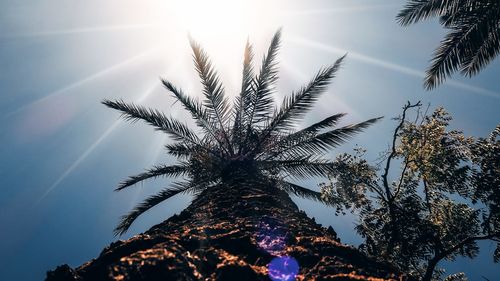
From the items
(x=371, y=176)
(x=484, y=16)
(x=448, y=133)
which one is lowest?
(x=371, y=176)

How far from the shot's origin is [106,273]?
66.6 inches

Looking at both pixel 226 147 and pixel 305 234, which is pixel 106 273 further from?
pixel 226 147

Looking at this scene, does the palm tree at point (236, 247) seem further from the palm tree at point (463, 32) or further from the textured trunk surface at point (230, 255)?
the palm tree at point (463, 32)

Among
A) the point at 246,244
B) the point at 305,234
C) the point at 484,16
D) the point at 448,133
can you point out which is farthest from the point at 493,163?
the point at 246,244

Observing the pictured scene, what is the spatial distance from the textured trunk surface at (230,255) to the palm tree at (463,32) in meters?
8.96

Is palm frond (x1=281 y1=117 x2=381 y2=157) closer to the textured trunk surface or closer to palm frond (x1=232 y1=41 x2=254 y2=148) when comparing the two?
palm frond (x1=232 y1=41 x2=254 y2=148)

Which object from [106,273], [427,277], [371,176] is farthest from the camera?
[371,176]

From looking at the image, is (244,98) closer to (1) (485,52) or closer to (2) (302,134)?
(2) (302,134)

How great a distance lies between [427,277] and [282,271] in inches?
200

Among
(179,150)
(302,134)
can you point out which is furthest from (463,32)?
(179,150)

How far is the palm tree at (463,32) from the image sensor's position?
30.4 ft

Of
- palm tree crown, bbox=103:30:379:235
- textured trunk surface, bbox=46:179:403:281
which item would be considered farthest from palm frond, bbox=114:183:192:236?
textured trunk surface, bbox=46:179:403:281

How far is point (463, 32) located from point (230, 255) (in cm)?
1036

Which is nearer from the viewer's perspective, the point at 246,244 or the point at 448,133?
the point at 246,244
